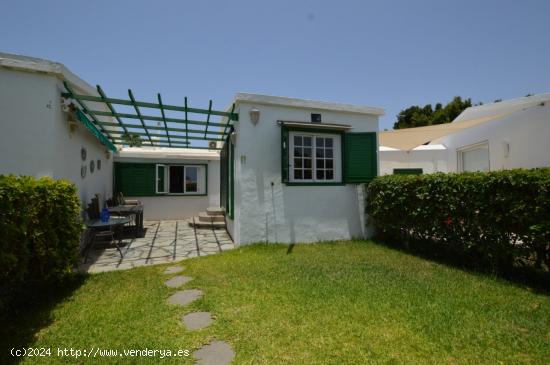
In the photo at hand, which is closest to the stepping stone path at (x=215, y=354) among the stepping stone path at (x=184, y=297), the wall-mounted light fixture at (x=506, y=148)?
the stepping stone path at (x=184, y=297)

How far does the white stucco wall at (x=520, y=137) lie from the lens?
8336mm

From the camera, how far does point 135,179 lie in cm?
1345

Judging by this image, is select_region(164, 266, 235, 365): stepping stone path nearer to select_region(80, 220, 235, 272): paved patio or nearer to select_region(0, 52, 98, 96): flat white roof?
select_region(80, 220, 235, 272): paved patio

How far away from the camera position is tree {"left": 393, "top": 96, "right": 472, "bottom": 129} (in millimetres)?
31734

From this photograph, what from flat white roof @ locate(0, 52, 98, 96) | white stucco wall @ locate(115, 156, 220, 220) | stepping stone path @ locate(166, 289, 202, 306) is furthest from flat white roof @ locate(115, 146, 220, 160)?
stepping stone path @ locate(166, 289, 202, 306)

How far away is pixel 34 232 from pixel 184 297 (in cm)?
248

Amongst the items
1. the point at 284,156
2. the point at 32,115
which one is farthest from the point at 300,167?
the point at 32,115

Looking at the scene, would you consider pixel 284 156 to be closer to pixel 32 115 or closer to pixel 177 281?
pixel 177 281

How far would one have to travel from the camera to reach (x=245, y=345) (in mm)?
2975

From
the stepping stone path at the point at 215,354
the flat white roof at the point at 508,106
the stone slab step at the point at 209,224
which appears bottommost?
the stepping stone path at the point at 215,354

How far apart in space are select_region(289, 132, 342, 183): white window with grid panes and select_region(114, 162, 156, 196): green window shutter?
8801 mm

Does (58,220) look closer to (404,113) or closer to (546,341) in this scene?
(546,341)

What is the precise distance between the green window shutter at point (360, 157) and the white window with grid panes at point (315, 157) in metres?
0.25

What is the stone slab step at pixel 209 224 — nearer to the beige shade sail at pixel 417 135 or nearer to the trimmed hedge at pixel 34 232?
the trimmed hedge at pixel 34 232
